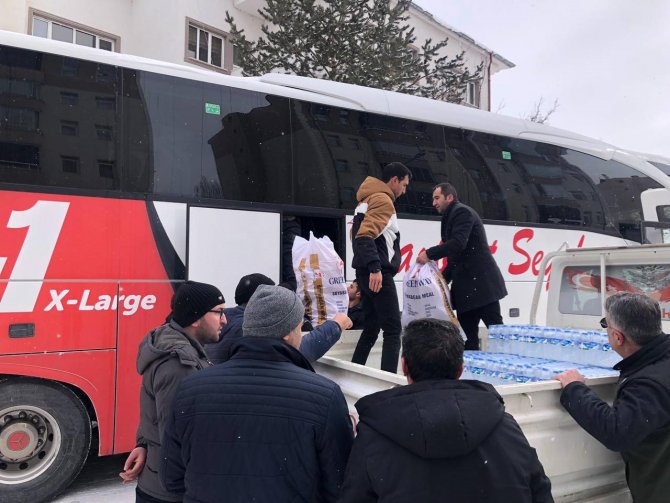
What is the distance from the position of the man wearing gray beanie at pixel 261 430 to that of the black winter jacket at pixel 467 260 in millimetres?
2766

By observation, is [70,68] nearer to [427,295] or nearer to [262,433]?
[427,295]

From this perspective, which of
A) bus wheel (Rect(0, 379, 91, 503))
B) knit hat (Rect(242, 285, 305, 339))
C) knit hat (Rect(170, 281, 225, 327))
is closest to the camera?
knit hat (Rect(242, 285, 305, 339))

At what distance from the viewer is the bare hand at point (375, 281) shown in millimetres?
4070

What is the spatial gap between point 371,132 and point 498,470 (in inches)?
198

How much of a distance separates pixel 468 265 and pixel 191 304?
2722 millimetres

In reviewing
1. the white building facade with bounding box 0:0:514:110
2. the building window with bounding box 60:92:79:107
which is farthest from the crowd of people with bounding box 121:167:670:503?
the white building facade with bounding box 0:0:514:110

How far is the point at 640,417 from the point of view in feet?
7.14

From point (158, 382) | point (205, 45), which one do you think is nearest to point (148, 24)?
point (205, 45)

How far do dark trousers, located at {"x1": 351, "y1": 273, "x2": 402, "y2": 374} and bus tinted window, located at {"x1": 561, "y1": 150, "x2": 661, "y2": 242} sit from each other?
5030 mm

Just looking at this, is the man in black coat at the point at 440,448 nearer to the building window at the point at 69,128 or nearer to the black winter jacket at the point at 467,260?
the black winter jacket at the point at 467,260

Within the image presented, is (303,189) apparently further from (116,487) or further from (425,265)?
(116,487)

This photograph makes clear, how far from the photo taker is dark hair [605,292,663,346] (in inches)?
94.3

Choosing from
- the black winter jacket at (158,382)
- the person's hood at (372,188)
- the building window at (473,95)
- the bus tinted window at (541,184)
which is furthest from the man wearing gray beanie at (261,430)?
the building window at (473,95)

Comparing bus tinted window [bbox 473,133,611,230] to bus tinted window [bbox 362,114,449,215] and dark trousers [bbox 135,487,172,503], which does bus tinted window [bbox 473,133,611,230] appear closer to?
bus tinted window [bbox 362,114,449,215]
